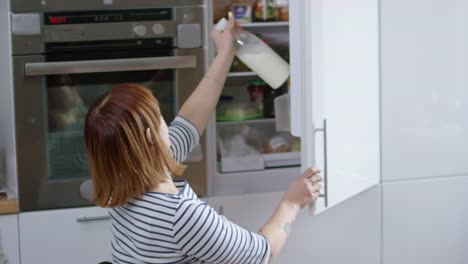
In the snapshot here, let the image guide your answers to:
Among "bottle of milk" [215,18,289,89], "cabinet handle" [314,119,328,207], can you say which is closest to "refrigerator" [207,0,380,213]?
"cabinet handle" [314,119,328,207]

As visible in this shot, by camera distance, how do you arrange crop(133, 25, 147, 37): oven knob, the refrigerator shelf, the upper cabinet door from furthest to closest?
the refrigerator shelf < crop(133, 25, 147, 37): oven knob < the upper cabinet door

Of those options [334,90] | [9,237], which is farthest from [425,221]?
[9,237]

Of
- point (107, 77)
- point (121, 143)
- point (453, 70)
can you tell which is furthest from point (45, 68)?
point (453, 70)

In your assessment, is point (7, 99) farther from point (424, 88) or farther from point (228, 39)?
point (424, 88)

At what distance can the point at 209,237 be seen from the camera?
1731 millimetres

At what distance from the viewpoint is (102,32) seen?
8.52ft

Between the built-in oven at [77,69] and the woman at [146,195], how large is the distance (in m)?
0.81

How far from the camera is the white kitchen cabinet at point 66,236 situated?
2564 mm

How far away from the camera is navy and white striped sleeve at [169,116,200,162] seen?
2.19 m

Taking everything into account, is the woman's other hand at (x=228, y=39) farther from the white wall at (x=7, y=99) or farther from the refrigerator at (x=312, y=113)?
the white wall at (x=7, y=99)

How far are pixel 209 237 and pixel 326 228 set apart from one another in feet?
3.44

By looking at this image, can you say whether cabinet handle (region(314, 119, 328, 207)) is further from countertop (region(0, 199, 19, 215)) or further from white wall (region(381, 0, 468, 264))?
countertop (region(0, 199, 19, 215))

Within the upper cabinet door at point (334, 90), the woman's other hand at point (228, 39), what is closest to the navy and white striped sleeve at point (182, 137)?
the woman's other hand at point (228, 39)

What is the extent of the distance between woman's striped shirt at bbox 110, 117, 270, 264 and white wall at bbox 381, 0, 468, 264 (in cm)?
97
